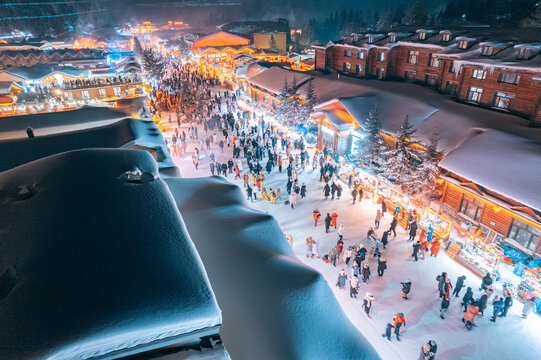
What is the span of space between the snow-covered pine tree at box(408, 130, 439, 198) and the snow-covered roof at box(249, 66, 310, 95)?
18.0 m

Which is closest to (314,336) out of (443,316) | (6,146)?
(443,316)

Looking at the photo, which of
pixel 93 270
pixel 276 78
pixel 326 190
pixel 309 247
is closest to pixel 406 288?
pixel 309 247

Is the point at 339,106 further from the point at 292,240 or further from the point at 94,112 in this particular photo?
the point at 94,112

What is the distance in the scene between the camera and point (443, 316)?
9.49 meters

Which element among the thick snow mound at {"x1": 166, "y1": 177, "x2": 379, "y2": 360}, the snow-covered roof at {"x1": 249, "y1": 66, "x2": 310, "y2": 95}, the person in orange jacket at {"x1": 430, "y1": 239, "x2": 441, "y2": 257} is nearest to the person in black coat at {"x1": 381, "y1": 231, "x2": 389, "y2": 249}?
the person in orange jacket at {"x1": 430, "y1": 239, "x2": 441, "y2": 257}

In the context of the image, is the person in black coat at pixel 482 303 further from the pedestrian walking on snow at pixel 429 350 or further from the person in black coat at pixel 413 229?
the person in black coat at pixel 413 229

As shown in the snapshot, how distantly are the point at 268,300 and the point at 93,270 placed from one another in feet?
9.74

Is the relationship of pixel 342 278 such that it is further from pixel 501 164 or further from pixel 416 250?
pixel 501 164

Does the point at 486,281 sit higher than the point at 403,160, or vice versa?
the point at 403,160

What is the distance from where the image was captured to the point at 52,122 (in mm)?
15047

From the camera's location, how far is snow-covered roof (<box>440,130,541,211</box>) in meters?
11.4

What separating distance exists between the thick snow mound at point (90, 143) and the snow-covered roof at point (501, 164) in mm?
12596

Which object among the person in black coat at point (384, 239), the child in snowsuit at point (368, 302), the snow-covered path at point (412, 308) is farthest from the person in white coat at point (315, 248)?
the child in snowsuit at point (368, 302)

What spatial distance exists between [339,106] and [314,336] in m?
19.4
